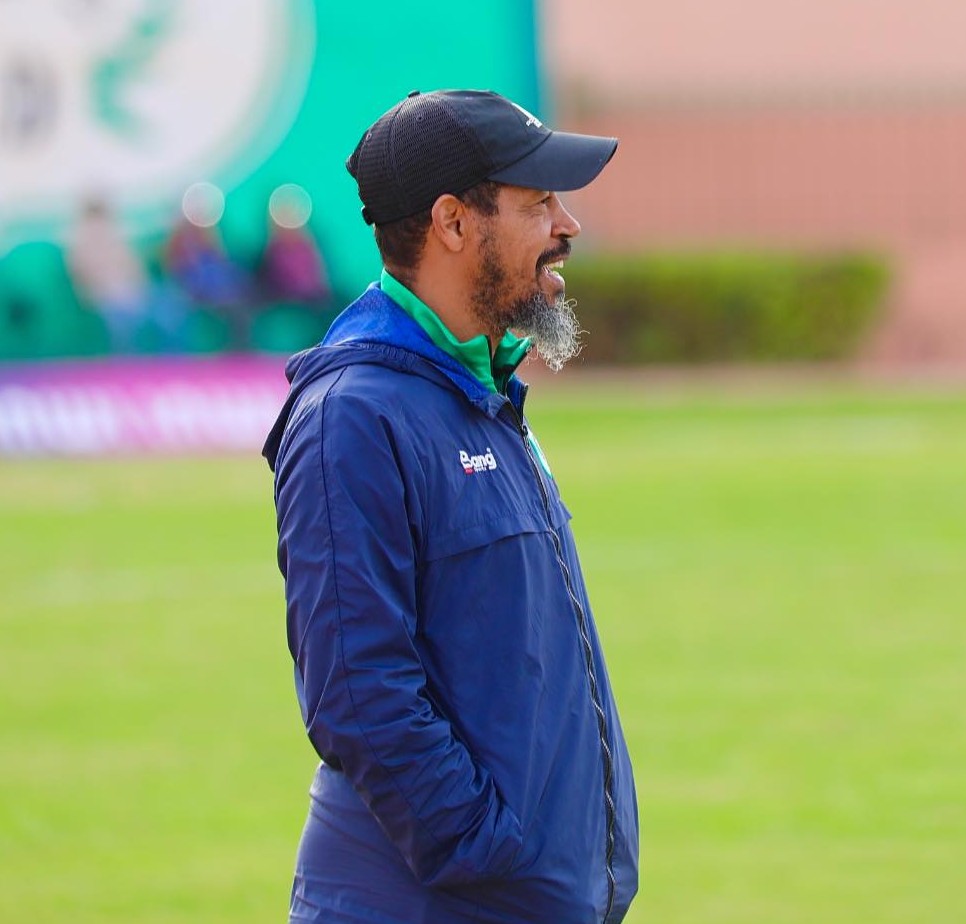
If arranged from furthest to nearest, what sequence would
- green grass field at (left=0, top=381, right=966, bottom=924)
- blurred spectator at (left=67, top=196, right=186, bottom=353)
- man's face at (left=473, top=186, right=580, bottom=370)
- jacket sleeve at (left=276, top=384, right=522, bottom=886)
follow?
blurred spectator at (left=67, top=196, right=186, bottom=353), green grass field at (left=0, top=381, right=966, bottom=924), man's face at (left=473, top=186, right=580, bottom=370), jacket sleeve at (left=276, top=384, right=522, bottom=886)

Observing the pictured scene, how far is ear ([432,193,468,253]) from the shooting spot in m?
3.26

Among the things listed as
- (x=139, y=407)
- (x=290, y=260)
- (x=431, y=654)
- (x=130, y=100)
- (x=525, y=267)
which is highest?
(x=525, y=267)

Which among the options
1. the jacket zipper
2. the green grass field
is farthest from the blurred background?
the jacket zipper

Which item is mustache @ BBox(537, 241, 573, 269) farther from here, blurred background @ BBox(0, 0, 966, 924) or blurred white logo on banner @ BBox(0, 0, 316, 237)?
blurred white logo on banner @ BBox(0, 0, 316, 237)

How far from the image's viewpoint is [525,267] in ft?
11.0

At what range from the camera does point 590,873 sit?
3.27m

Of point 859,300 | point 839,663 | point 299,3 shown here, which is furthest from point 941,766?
point 859,300

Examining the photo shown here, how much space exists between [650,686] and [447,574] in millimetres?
6449

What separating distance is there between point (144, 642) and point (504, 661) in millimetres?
8033

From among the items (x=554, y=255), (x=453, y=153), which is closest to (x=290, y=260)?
(x=554, y=255)

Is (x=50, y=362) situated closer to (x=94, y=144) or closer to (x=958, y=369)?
(x=94, y=144)

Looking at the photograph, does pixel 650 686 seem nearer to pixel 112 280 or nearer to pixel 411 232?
pixel 411 232

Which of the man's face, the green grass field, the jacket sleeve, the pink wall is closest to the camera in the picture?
the jacket sleeve

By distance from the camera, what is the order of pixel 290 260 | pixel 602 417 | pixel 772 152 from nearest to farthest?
pixel 602 417 < pixel 290 260 < pixel 772 152
